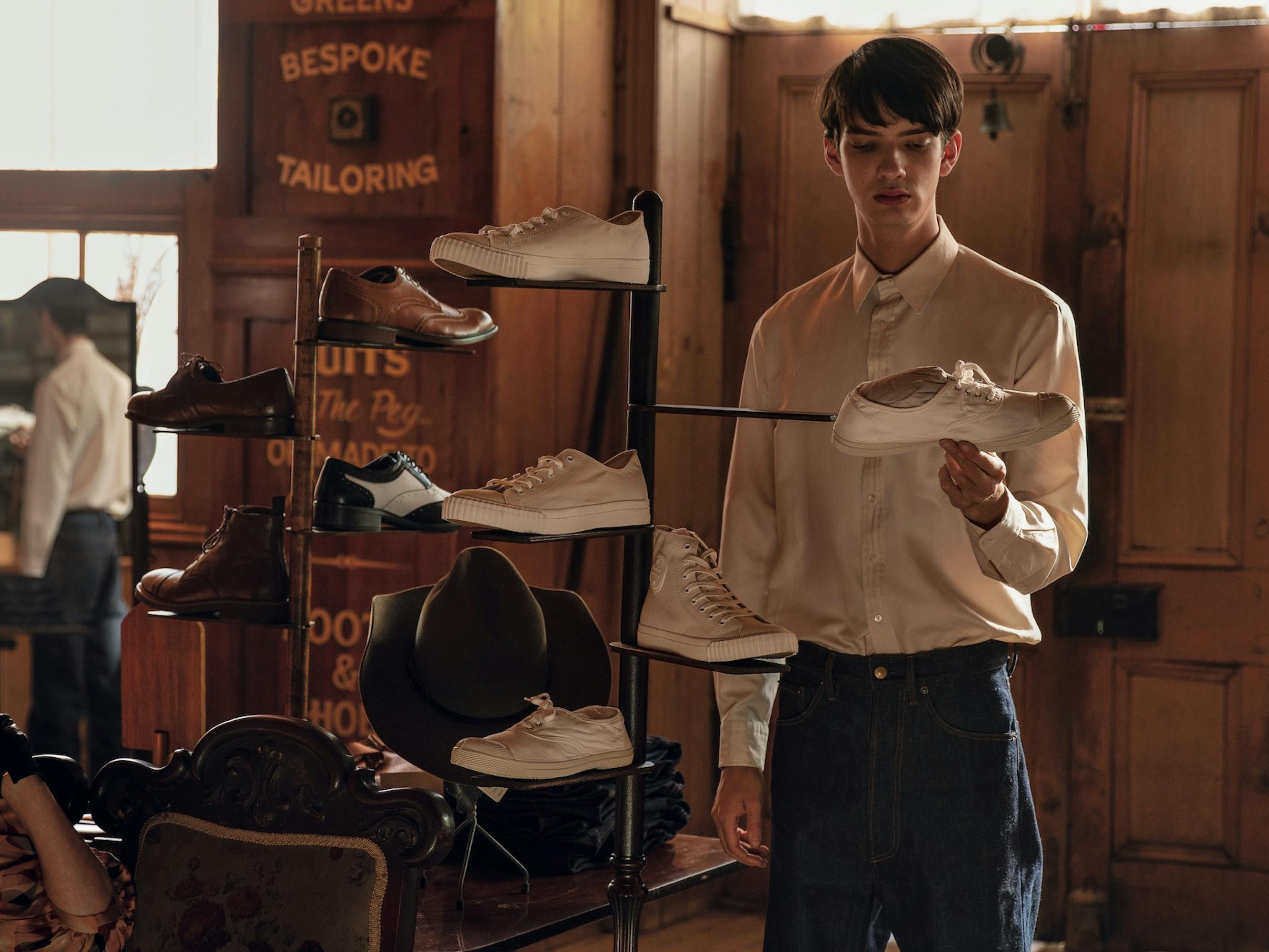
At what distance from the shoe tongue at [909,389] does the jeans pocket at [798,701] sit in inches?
17.7

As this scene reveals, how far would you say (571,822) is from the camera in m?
2.17

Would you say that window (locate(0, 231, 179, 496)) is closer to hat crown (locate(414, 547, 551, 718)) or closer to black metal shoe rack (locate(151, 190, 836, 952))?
hat crown (locate(414, 547, 551, 718))

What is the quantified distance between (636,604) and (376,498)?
0.67 m

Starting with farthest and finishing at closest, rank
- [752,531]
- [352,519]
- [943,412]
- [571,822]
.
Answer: [352,519] < [571,822] < [752,531] < [943,412]

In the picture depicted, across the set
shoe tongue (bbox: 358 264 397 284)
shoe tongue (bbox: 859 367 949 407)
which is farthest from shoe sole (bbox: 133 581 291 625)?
shoe tongue (bbox: 859 367 949 407)

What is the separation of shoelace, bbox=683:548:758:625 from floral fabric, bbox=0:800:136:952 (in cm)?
97

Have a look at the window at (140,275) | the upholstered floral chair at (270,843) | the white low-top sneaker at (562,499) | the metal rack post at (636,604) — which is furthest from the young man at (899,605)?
the window at (140,275)

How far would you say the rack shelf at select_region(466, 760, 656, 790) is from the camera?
5.18ft

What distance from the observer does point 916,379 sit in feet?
4.73

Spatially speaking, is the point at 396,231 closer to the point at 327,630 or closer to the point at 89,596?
the point at 327,630

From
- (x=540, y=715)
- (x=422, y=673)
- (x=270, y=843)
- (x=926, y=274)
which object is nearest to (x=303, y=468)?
(x=422, y=673)

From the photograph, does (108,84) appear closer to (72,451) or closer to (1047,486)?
(72,451)

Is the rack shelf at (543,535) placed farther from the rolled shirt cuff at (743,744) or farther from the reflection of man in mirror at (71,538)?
the reflection of man in mirror at (71,538)

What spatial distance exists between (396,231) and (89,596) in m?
1.33
